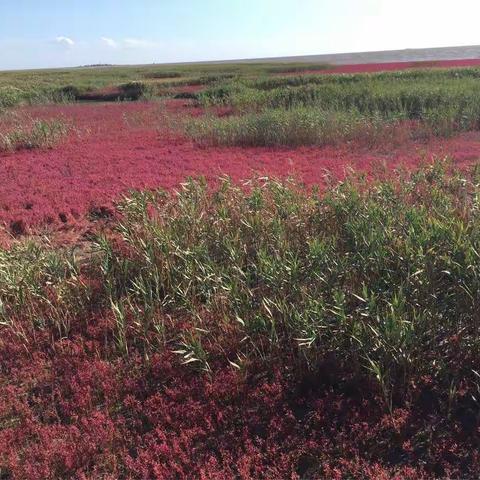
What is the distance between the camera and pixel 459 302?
3322mm

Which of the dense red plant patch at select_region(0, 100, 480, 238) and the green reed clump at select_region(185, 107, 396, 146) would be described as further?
the green reed clump at select_region(185, 107, 396, 146)

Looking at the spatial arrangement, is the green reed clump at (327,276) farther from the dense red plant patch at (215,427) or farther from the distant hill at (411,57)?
the distant hill at (411,57)

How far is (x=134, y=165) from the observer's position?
428 inches

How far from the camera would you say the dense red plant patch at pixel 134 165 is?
324 inches

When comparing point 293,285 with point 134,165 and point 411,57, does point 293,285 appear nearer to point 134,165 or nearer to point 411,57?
point 134,165

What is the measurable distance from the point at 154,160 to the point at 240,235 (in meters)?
6.79

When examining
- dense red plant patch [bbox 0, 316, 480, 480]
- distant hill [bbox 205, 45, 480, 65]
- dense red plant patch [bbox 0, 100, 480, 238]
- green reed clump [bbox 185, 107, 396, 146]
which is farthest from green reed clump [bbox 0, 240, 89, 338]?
distant hill [bbox 205, 45, 480, 65]

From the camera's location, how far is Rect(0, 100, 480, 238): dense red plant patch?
27.0ft

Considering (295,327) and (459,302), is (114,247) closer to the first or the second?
(295,327)

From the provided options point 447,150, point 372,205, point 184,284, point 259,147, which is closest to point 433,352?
point 372,205

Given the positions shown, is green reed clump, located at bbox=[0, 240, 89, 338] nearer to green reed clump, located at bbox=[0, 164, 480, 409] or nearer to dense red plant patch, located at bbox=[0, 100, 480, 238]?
green reed clump, located at bbox=[0, 164, 480, 409]

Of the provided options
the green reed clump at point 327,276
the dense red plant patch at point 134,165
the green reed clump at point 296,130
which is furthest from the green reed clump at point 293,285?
the green reed clump at point 296,130

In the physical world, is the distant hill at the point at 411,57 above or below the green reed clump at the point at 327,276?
above

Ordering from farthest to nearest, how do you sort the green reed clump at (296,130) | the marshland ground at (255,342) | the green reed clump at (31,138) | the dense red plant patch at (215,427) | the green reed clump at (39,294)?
the green reed clump at (31,138) < the green reed clump at (296,130) < the green reed clump at (39,294) < the marshland ground at (255,342) < the dense red plant patch at (215,427)
